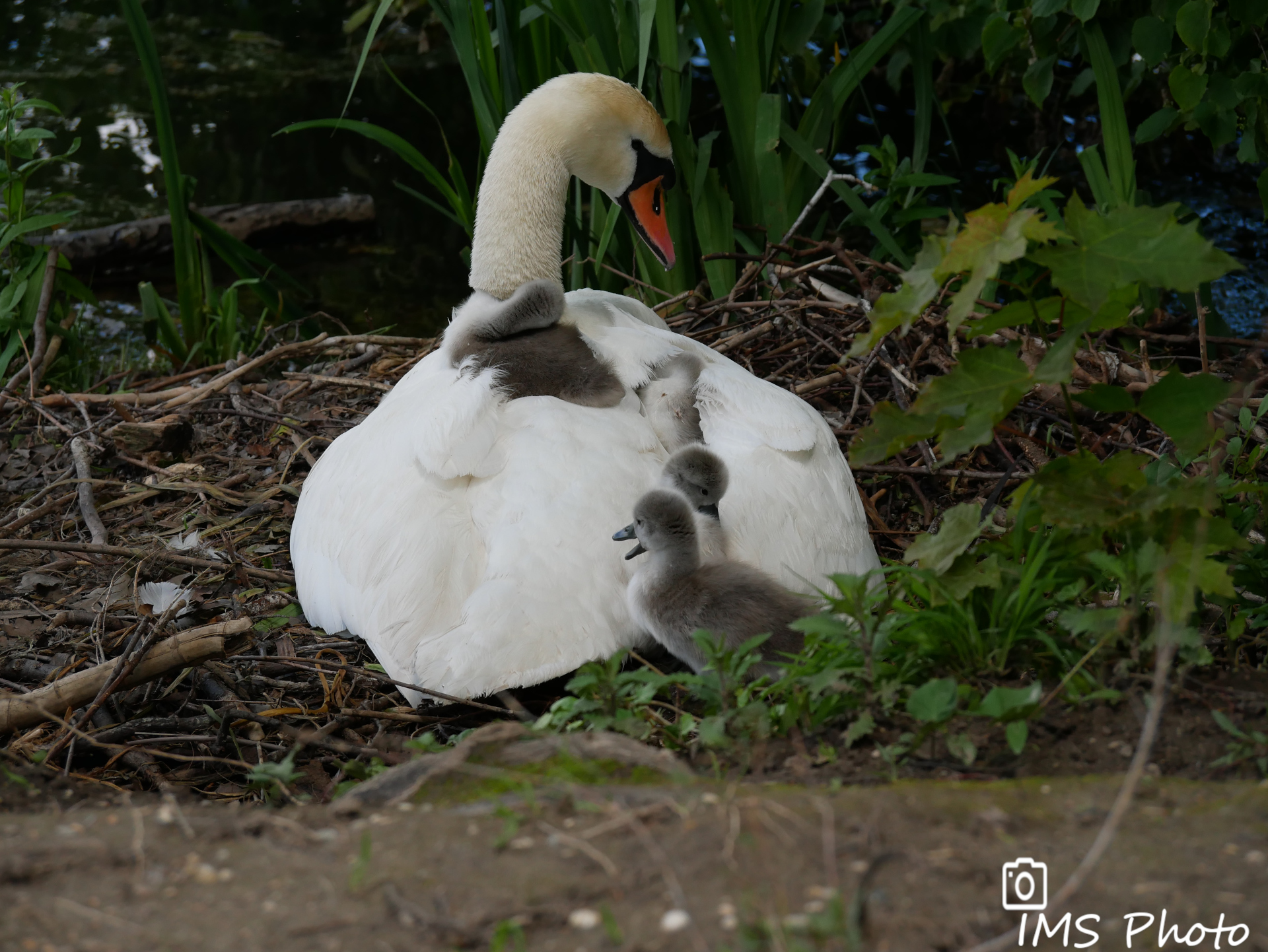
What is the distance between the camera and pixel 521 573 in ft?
9.01

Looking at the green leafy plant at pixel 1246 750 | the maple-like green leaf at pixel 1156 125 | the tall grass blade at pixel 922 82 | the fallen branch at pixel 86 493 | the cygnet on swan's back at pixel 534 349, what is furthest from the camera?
the tall grass blade at pixel 922 82

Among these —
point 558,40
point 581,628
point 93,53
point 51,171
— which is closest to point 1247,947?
point 581,628

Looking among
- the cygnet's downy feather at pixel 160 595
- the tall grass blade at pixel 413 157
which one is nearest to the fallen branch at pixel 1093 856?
the cygnet's downy feather at pixel 160 595

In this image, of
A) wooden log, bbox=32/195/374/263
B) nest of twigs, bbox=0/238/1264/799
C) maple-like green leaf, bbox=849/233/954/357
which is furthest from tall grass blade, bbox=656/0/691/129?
wooden log, bbox=32/195/374/263

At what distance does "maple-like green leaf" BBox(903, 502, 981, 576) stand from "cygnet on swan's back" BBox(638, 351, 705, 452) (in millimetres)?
850

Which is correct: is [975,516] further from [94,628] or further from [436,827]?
[94,628]

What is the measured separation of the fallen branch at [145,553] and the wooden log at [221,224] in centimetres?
475

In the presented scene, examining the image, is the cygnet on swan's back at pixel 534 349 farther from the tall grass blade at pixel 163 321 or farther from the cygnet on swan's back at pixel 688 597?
the tall grass blade at pixel 163 321

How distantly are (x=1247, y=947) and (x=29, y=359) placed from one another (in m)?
Answer: 5.13

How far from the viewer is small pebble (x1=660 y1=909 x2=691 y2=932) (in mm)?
Result: 1497

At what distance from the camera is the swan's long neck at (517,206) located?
12.6ft

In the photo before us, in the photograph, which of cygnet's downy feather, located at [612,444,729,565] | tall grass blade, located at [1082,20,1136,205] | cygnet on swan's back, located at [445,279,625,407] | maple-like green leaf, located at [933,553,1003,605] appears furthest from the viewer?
tall grass blade, located at [1082,20,1136,205]

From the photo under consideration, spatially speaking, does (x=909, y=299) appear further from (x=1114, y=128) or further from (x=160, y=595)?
(x=1114, y=128)

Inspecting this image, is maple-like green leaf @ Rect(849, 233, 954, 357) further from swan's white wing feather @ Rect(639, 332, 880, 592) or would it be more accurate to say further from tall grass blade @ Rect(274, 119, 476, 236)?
tall grass blade @ Rect(274, 119, 476, 236)
